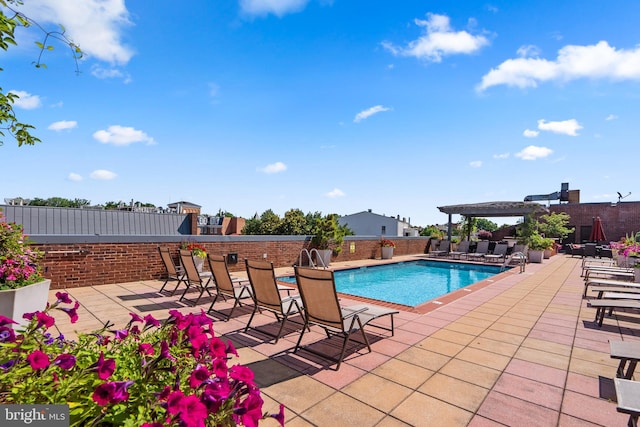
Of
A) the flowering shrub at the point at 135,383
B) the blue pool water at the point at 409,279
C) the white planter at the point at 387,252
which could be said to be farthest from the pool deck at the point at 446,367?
the white planter at the point at 387,252

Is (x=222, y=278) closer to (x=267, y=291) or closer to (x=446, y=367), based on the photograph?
(x=267, y=291)

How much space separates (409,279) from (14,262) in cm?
1113

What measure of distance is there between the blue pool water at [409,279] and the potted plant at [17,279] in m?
6.61

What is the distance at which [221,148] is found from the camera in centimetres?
1869

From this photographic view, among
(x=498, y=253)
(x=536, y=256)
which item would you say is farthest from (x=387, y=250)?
(x=536, y=256)

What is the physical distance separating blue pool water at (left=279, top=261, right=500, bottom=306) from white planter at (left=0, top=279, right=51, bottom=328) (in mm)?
6585

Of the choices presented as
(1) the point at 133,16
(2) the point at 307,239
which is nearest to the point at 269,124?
(2) the point at 307,239

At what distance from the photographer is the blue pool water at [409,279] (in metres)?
9.30

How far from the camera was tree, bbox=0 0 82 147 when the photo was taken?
6.63 ft

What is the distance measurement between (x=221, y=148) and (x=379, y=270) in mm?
11744

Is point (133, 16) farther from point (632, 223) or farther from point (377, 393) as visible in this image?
point (632, 223)

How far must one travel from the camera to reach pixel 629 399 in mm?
2072

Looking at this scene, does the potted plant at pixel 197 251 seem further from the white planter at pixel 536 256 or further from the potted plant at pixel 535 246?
the potted plant at pixel 535 246

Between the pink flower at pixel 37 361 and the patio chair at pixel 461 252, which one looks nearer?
the pink flower at pixel 37 361
